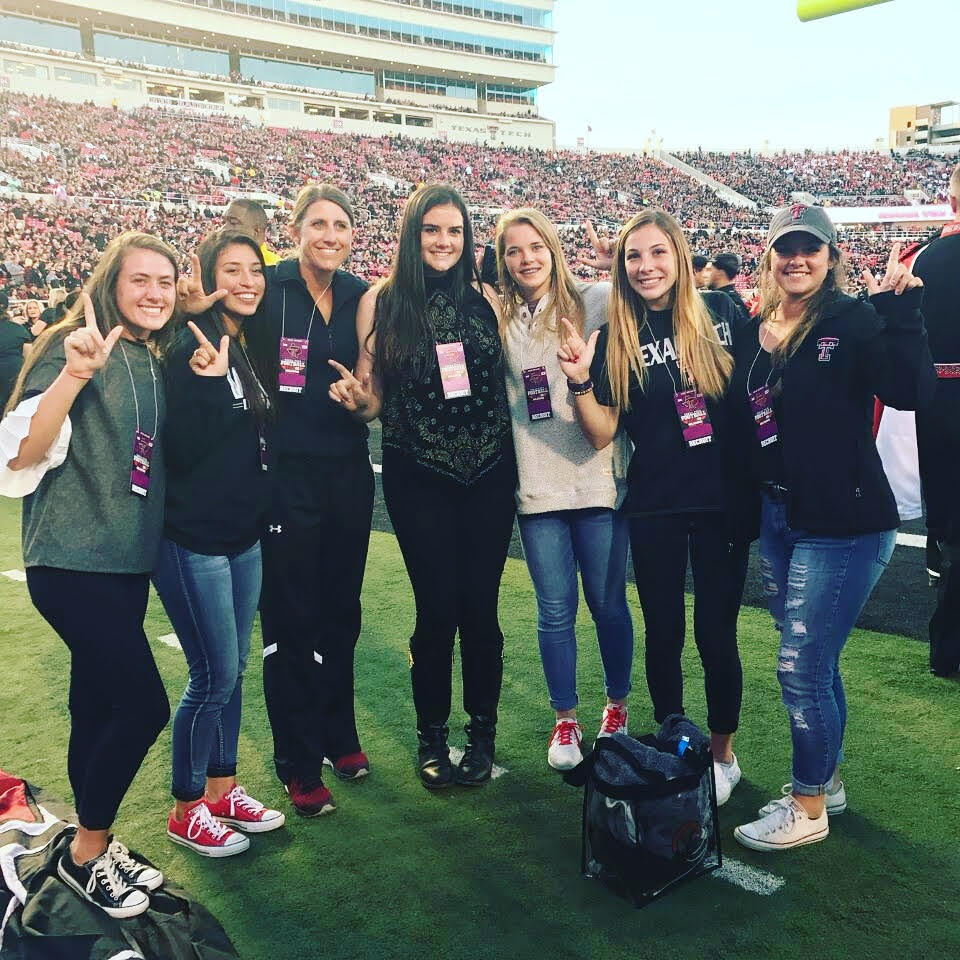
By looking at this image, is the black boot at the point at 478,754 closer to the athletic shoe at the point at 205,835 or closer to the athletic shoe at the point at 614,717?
the athletic shoe at the point at 614,717

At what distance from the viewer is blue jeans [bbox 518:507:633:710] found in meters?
3.17

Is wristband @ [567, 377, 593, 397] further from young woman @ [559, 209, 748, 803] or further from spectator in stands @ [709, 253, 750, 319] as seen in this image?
spectator in stands @ [709, 253, 750, 319]

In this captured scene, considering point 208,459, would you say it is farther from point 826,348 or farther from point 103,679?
point 826,348

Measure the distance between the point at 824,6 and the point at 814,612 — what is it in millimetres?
1954

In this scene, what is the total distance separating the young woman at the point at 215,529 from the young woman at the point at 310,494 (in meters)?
0.13

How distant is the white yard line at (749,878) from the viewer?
8.49 feet

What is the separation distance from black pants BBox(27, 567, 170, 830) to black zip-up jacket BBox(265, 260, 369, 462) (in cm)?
73

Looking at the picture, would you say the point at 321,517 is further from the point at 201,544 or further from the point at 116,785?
the point at 116,785

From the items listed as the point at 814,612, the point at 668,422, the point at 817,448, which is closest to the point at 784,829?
the point at 814,612

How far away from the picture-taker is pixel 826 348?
8.38 feet

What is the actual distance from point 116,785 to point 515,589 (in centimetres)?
347

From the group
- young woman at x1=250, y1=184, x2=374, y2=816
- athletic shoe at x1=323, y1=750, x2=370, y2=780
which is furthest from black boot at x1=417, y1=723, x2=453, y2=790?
young woman at x1=250, y1=184, x2=374, y2=816

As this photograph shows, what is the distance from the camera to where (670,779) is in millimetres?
2592

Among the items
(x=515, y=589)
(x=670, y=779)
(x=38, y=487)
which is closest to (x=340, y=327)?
(x=38, y=487)
